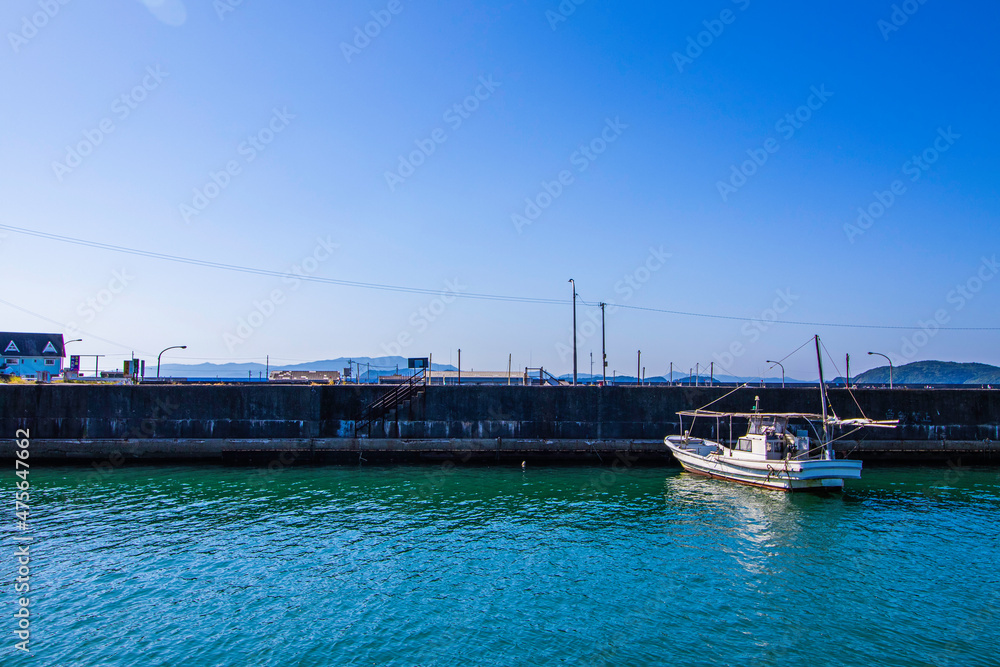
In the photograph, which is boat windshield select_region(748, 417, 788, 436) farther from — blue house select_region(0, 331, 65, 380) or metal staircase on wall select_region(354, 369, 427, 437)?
blue house select_region(0, 331, 65, 380)

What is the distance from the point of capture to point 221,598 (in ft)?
51.4

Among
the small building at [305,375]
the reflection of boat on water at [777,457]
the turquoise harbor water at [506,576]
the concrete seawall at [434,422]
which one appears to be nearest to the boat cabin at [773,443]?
the reflection of boat on water at [777,457]

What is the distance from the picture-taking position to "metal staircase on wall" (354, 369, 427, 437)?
38125 mm

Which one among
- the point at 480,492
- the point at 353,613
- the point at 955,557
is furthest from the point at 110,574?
the point at 955,557

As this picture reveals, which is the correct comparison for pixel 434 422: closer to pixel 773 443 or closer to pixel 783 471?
pixel 773 443

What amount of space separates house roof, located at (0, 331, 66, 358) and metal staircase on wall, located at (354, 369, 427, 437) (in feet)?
296

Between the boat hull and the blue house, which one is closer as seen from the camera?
the boat hull

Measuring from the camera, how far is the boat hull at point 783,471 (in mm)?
28719

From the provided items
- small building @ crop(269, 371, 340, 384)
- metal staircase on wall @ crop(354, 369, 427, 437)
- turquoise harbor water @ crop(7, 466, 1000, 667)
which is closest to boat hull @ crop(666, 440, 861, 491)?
turquoise harbor water @ crop(7, 466, 1000, 667)

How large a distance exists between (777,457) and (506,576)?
65.3ft

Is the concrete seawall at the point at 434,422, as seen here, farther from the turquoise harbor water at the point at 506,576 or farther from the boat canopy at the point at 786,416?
the turquoise harbor water at the point at 506,576

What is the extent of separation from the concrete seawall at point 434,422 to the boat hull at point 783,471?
500 centimetres

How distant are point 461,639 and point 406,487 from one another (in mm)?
16889

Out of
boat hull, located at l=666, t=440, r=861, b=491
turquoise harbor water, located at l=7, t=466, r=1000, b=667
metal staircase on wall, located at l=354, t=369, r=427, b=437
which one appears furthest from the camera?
metal staircase on wall, located at l=354, t=369, r=427, b=437
